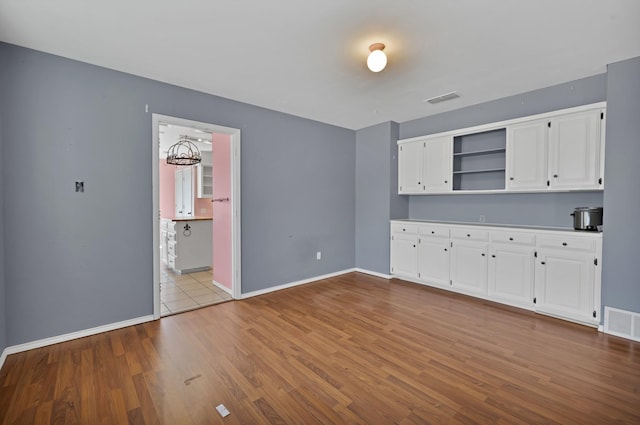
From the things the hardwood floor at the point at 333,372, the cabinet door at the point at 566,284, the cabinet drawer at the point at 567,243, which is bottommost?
the hardwood floor at the point at 333,372

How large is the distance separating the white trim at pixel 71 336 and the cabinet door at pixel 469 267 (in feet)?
12.9

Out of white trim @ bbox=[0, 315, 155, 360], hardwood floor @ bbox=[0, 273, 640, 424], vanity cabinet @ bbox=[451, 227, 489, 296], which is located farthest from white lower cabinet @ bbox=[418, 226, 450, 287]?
white trim @ bbox=[0, 315, 155, 360]

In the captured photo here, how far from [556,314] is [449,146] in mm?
2498

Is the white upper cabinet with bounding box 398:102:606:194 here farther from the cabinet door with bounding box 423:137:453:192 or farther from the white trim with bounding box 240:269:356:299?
the white trim with bounding box 240:269:356:299

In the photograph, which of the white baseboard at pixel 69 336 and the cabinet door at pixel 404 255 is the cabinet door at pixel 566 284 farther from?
the white baseboard at pixel 69 336

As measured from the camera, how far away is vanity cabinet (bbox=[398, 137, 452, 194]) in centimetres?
437

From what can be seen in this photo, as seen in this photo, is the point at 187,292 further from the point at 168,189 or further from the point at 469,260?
the point at 168,189

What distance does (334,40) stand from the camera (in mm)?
2443

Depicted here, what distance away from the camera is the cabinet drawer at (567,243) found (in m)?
3.00

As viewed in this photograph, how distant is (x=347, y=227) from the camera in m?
5.40

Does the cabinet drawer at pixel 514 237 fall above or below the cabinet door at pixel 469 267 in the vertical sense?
above

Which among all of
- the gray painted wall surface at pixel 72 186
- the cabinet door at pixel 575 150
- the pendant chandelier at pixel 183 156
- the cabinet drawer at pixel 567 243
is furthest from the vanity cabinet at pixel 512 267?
the pendant chandelier at pixel 183 156

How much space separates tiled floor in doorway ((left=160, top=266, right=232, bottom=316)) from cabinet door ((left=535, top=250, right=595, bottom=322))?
12.7ft

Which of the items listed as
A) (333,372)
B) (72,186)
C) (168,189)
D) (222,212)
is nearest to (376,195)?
(222,212)
